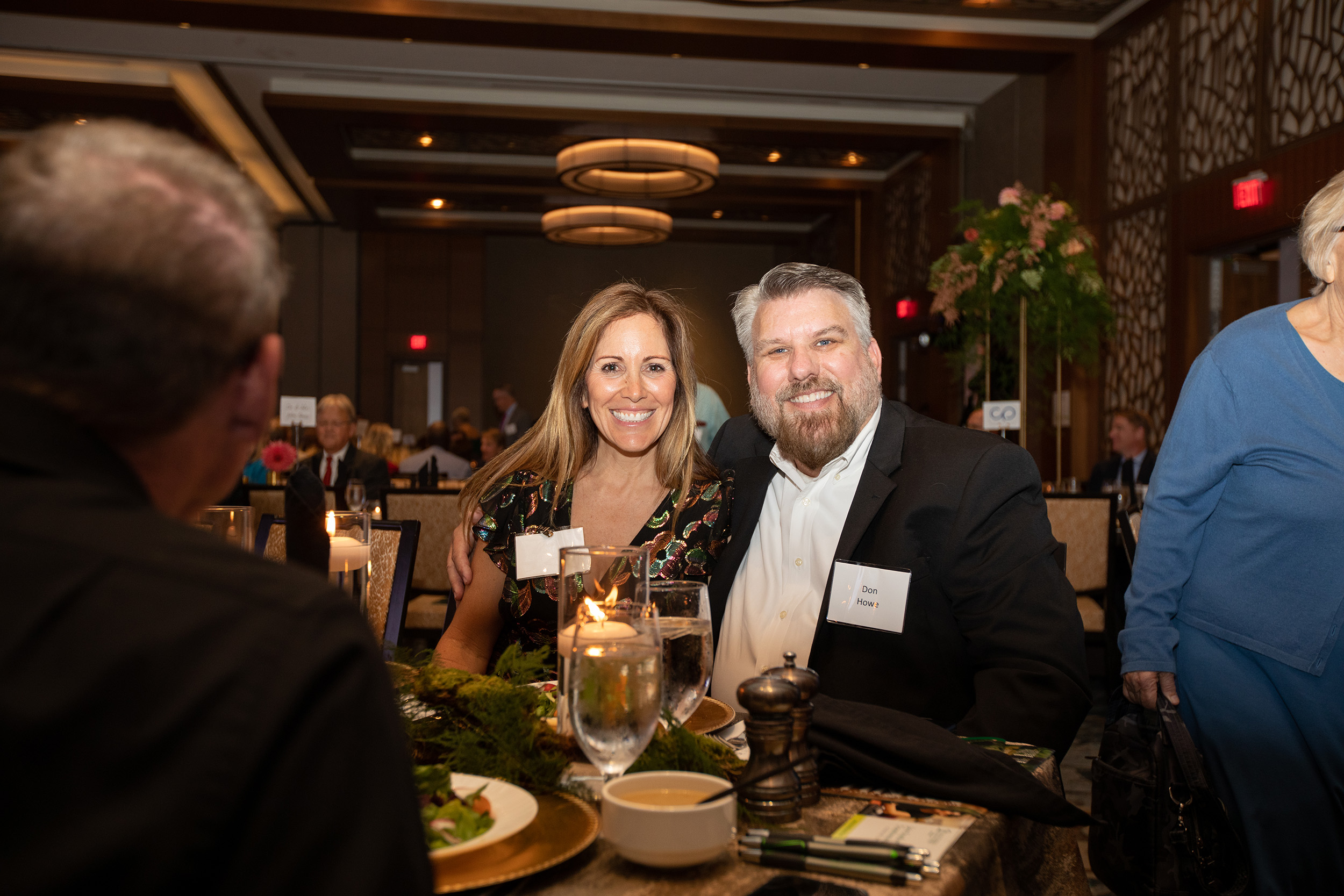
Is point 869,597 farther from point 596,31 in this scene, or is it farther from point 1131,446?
point 596,31

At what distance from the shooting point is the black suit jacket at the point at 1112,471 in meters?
5.96

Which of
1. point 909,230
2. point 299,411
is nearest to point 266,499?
point 299,411

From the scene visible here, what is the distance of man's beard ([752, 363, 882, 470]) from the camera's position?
2029mm

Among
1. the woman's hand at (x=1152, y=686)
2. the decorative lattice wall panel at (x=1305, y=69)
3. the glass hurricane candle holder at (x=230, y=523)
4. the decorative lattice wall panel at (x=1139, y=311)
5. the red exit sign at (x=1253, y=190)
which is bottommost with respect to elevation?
the woman's hand at (x=1152, y=686)

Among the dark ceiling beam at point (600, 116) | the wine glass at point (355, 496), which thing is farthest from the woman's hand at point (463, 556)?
the dark ceiling beam at point (600, 116)

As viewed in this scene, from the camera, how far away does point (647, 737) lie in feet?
3.01

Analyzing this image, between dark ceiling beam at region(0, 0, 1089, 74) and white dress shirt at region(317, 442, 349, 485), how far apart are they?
2849mm

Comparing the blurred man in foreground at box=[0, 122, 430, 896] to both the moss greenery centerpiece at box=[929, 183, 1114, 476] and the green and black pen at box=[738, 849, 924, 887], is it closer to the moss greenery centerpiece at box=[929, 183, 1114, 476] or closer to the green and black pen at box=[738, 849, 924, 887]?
the green and black pen at box=[738, 849, 924, 887]

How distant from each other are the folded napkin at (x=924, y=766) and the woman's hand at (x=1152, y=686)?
978mm

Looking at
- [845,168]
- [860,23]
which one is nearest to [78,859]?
[860,23]

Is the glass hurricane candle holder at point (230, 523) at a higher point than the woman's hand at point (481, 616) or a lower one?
higher

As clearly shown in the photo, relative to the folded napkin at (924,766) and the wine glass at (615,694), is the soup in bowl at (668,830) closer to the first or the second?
the wine glass at (615,694)

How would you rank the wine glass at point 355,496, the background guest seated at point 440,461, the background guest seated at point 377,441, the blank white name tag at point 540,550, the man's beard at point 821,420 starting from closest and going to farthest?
the blank white name tag at point 540,550
the man's beard at point 821,420
the wine glass at point 355,496
the background guest seated at point 377,441
the background guest seated at point 440,461

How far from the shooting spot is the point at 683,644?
112 cm
